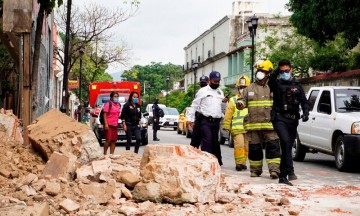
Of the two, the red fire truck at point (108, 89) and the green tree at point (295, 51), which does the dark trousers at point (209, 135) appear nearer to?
the red fire truck at point (108, 89)

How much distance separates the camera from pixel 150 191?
7992 millimetres

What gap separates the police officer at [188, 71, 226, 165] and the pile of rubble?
218 centimetres

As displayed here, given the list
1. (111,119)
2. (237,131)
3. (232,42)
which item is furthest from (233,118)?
(232,42)

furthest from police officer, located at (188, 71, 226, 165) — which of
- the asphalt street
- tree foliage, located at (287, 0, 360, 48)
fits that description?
tree foliage, located at (287, 0, 360, 48)

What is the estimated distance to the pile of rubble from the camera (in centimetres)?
762

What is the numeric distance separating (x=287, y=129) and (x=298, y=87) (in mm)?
704

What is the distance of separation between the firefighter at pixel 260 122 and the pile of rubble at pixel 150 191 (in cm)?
150

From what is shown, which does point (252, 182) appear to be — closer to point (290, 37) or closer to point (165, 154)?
point (165, 154)

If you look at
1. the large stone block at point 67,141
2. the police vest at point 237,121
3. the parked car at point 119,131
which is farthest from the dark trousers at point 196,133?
the parked car at point 119,131

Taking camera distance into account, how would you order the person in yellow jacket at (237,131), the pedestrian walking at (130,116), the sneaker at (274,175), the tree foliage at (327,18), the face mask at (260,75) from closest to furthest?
the sneaker at (274,175), the face mask at (260,75), the person in yellow jacket at (237,131), the pedestrian walking at (130,116), the tree foliage at (327,18)

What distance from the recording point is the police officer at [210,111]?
11.8 meters

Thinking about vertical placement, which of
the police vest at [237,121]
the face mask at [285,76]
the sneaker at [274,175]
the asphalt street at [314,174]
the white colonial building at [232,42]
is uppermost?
the white colonial building at [232,42]

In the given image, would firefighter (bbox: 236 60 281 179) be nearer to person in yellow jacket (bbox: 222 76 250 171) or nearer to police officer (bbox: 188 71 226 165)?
police officer (bbox: 188 71 226 165)

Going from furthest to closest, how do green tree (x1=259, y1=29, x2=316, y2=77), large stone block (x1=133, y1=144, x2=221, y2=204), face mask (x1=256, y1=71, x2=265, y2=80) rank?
green tree (x1=259, y1=29, x2=316, y2=77) < face mask (x1=256, y1=71, x2=265, y2=80) < large stone block (x1=133, y1=144, x2=221, y2=204)
